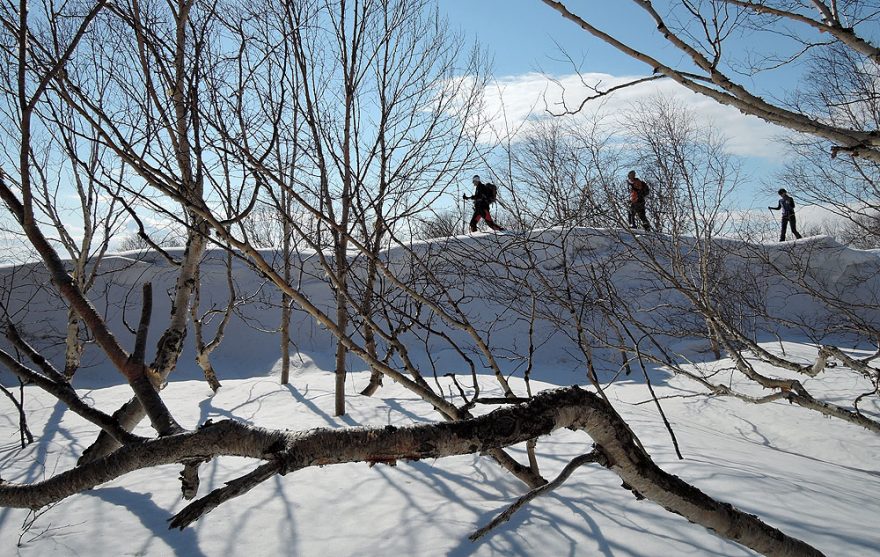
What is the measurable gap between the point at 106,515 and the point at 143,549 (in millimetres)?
554

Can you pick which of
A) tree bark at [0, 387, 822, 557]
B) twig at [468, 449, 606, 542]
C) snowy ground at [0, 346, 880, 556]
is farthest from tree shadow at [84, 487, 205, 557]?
twig at [468, 449, 606, 542]

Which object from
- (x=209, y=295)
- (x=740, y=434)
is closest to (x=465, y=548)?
(x=740, y=434)

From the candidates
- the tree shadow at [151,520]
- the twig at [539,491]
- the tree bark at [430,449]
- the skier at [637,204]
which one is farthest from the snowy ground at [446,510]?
the skier at [637,204]

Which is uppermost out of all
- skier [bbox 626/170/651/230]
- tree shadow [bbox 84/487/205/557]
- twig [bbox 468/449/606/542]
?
skier [bbox 626/170/651/230]

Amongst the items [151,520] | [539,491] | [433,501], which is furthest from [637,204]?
[539,491]

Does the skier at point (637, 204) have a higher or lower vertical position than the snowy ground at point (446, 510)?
higher

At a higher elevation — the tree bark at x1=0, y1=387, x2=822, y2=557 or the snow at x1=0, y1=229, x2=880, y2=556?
the tree bark at x1=0, y1=387, x2=822, y2=557

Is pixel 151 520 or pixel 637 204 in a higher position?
pixel 637 204

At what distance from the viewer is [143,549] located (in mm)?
2482

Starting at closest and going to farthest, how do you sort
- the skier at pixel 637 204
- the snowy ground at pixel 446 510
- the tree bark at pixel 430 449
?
the tree bark at pixel 430 449 → the snowy ground at pixel 446 510 → the skier at pixel 637 204

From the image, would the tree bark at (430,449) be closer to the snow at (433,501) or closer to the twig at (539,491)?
the twig at (539,491)

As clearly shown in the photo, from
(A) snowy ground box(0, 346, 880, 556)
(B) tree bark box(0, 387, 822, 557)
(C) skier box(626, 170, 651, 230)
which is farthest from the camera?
(C) skier box(626, 170, 651, 230)

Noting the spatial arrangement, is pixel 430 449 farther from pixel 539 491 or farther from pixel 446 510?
pixel 446 510

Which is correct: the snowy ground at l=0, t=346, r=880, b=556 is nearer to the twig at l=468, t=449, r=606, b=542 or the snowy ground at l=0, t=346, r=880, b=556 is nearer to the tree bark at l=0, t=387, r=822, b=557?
the tree bark at l=0, t=387, r=822, b=557
